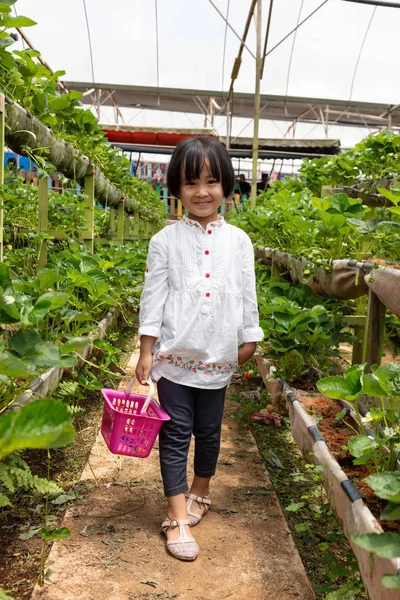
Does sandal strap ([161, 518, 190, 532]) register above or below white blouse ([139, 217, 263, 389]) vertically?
below

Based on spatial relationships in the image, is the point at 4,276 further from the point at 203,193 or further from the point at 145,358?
the point at 203,193

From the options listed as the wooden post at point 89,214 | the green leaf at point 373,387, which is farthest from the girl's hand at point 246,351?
the wooden post at point 89,214

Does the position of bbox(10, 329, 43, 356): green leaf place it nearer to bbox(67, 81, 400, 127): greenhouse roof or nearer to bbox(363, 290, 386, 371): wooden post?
bbox(363, 290, 386, 371): wooden post

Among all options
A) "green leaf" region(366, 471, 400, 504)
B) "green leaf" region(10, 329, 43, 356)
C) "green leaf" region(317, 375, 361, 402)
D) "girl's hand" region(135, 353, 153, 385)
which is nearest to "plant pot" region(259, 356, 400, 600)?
"green leaf" region(366, 471, 400, 504)

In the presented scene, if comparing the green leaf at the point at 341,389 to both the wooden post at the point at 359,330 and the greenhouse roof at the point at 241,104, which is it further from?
the greenhouse roof at the point at 241,104

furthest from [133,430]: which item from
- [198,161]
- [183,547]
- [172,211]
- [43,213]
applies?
[172,211]

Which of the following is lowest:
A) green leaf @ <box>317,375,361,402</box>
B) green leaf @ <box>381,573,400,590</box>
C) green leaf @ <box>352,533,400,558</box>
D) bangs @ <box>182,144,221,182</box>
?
green leaf @ <box>381,573,400,590</box>

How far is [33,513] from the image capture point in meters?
2.22

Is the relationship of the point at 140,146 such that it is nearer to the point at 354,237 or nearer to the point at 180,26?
the point at 180,26

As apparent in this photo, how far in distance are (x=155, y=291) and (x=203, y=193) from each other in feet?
1.27

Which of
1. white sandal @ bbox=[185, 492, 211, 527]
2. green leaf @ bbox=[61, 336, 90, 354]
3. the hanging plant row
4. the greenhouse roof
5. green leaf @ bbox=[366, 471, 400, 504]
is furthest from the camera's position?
the greenhouse roof

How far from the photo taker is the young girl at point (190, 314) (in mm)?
2162

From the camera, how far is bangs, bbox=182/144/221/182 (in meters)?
2.16

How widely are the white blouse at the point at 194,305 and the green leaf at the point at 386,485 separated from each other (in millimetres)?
970
